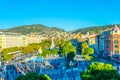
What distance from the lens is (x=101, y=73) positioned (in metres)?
34.0

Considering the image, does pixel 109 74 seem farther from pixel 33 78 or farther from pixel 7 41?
pixel 7 41

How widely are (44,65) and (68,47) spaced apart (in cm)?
1981

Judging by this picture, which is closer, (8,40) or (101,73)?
(101,73)

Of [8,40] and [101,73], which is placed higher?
[8,40]

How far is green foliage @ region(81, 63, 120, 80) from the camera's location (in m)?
33.5

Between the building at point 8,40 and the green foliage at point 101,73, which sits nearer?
the green foliage at point 101,73

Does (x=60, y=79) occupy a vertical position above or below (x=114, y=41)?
below

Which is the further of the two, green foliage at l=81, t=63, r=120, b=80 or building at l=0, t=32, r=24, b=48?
building at l=0, t=32, r=24, b=48

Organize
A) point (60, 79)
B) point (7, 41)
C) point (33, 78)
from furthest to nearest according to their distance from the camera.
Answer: point (7, 41) → point (60, 79) → point (33, 78)

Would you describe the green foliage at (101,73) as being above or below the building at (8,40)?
below

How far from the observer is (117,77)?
33.5 metres

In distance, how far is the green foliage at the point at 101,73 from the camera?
33.5 meters

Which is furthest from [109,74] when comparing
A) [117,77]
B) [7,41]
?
[7,41]

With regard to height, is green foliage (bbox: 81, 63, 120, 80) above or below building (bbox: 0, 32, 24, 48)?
below
